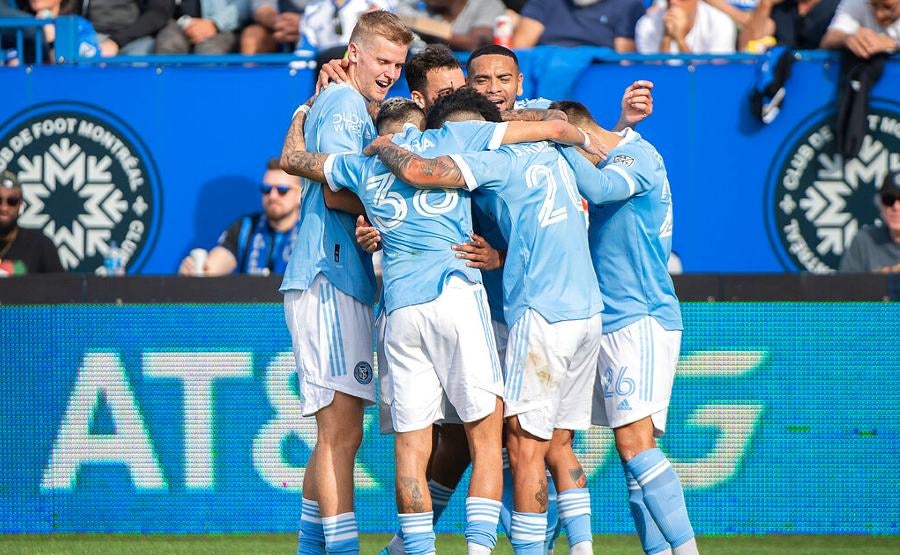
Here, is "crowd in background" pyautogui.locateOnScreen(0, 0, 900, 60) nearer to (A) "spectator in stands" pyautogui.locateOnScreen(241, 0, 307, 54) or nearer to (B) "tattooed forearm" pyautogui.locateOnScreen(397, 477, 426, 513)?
(A) "spectator in stands" pyautogui.locateOnScreen(241, 0, 307, 54)

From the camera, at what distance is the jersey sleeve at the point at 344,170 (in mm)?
5758

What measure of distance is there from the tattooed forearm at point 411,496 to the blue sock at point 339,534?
38 cm

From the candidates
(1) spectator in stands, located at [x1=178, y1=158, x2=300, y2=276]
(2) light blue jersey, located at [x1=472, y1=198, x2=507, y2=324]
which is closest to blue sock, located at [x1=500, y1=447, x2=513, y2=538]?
(2) light blue jersey, located at [x1=472, y1=198, x2=507, y2=324]

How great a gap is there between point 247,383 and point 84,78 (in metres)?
3.36

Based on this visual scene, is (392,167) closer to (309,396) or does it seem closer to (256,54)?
(309,396)

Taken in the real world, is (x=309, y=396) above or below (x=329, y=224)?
below

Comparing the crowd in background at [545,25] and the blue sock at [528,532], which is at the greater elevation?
the crowd in background at [545,25]

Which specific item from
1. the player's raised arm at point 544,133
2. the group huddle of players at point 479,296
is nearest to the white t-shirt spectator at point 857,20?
the group huddle of players at point 479,296

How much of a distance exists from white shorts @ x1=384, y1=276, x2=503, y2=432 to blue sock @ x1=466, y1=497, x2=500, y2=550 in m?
0.36

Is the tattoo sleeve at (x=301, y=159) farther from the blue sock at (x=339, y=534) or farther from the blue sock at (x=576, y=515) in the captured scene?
the blue sock at (x=576, y=515)

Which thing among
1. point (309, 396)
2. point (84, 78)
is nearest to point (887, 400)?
point (309, 396)

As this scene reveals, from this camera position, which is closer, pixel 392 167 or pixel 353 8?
pixel 392 167

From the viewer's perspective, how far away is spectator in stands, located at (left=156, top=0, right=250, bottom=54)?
34.6 ft

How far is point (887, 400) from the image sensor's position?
7551mm
